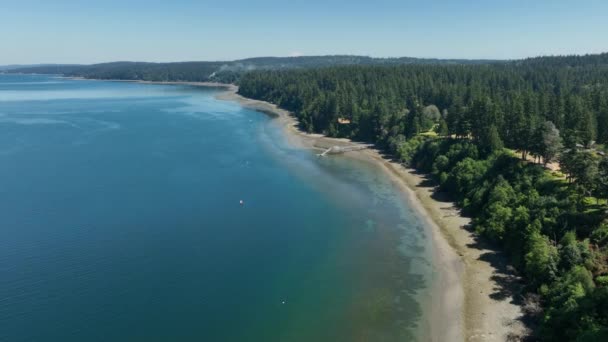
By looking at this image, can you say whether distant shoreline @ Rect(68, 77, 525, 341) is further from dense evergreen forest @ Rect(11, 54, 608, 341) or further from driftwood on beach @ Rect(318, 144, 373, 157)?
driftwood on beach @ Rect(318, 144, 373, 157)

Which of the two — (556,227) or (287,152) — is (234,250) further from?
(287,152)

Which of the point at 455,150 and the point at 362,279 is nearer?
the point at 362,279

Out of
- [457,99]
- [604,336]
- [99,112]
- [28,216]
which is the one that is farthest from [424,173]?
[99,112]

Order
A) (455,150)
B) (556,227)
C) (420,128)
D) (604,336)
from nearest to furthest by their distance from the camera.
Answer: (604,336)
(556,227)
(455,150)
(420,128)

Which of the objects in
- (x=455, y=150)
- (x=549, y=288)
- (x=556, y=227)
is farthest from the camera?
(x=455, y=150)

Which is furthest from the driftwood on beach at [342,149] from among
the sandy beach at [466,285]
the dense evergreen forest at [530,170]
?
the sandy beach at [466,285]

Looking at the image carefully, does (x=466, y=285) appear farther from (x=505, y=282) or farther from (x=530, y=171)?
(x=530, y=171)

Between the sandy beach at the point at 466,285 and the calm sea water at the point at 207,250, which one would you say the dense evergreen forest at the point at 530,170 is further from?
the calm sea water at the point at 207,250
